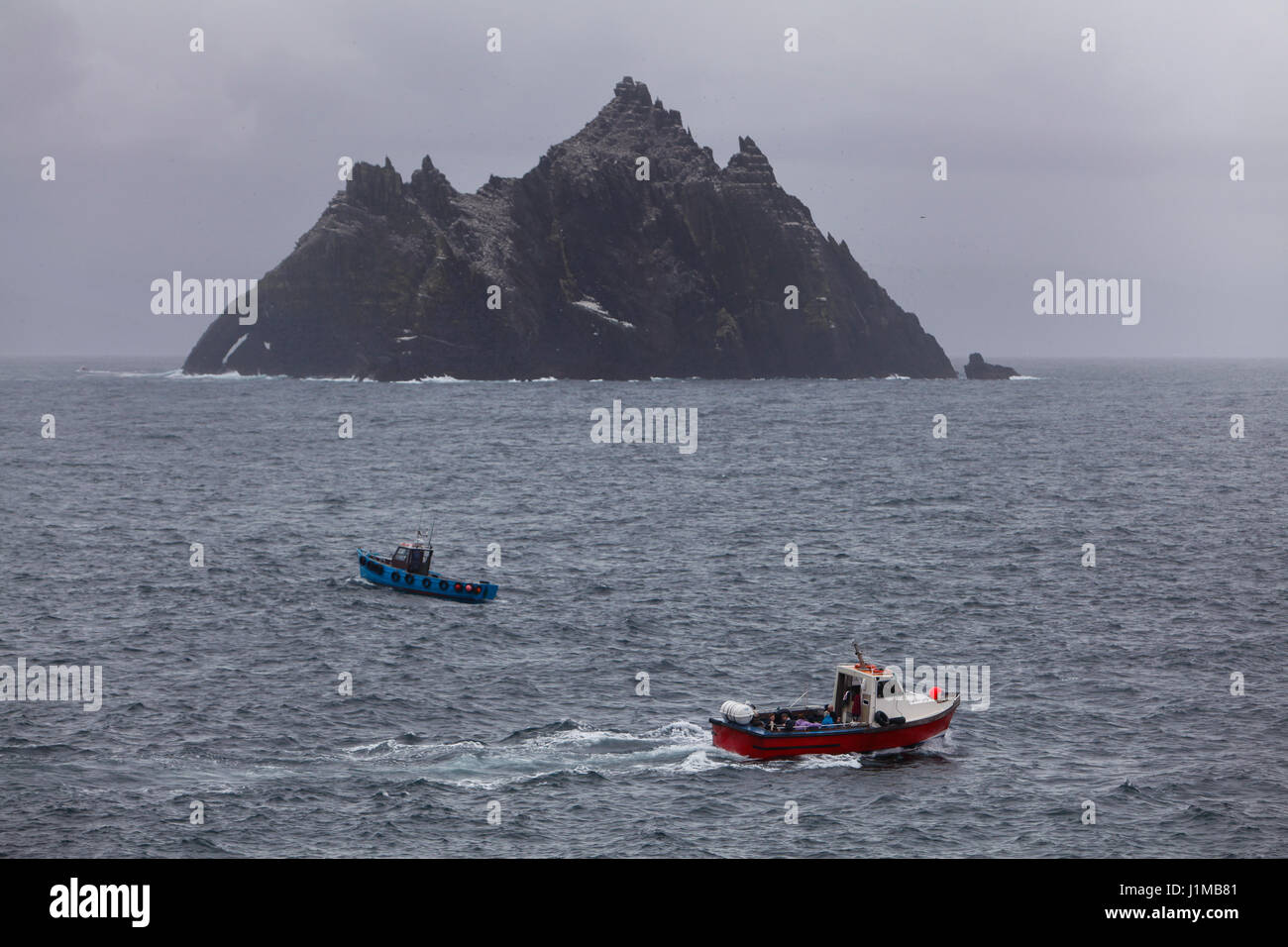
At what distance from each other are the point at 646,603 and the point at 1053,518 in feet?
139

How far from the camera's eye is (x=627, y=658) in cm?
5609

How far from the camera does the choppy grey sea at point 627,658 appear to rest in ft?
124

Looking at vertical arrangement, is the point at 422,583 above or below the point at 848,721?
above

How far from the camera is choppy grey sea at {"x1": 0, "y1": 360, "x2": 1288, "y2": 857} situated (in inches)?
1486

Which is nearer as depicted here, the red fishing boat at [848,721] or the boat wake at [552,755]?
the boat wake at [552,755]

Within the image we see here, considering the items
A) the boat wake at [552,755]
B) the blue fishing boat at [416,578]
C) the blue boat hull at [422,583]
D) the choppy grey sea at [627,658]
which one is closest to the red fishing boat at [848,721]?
the choppy grey sea at [627,658]

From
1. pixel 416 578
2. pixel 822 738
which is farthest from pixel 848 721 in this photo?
pixel 416 578

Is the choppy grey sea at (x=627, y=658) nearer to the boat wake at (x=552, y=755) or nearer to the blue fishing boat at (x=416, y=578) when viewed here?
the boat wake at (x=552, y=755)

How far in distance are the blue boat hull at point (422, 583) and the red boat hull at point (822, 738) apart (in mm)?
25226

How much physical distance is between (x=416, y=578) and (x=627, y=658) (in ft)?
58.9
